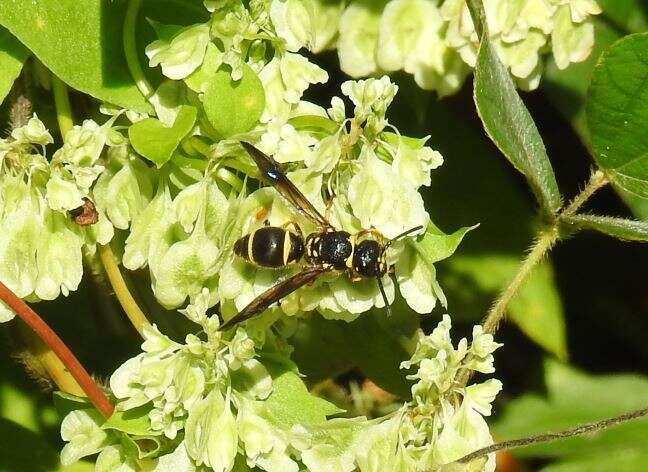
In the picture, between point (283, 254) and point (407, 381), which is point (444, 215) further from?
point (283, 254)

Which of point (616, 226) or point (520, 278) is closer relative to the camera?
point (616, 226)

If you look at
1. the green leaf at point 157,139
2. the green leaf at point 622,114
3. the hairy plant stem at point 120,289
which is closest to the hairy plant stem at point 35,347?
the hairy plant stem at point 120,289

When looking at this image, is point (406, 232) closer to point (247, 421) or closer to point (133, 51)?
point (247, 421)

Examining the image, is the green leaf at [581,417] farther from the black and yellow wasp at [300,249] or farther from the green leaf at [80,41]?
the green leaf at [80,41]

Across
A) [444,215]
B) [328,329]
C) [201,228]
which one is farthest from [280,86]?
[444,215]

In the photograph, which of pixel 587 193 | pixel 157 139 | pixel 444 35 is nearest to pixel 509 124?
pixel 587 193

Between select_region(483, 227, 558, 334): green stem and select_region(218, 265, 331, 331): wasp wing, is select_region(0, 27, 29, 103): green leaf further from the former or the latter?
select_region(483, 227, 558, 334): green stem
